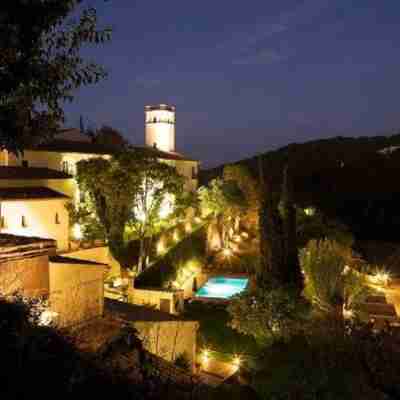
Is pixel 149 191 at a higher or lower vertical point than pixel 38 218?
higher

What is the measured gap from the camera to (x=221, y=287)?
72.2ft

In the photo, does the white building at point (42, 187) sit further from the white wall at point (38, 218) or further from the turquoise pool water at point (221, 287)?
the turquoise pool water at point (221, 287)

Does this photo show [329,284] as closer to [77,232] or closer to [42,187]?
[77,232]

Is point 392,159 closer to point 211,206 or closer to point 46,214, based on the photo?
point 211,206

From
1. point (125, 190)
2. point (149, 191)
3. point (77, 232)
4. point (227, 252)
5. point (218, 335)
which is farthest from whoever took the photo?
point (227, 252)

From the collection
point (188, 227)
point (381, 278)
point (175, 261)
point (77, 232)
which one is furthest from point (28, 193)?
point (381, 278)

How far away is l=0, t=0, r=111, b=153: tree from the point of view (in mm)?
5262

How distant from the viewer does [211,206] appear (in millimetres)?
30734

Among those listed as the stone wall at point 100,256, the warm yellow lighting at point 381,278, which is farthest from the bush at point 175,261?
the warm yellow lighting at point 381,278

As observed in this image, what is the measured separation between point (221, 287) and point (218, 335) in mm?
6557

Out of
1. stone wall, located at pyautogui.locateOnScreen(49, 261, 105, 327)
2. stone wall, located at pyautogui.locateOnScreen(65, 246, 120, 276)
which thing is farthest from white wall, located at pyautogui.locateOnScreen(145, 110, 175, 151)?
stone wall, located at pyautogui.locateOnScreen(49, 261, 105, 327)

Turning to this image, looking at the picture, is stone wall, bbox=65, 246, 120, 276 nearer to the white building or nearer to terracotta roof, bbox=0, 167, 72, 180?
the white building

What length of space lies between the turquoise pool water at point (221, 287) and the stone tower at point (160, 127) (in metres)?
23.3

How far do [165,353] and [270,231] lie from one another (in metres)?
6.86
